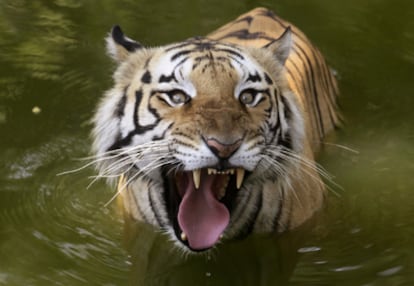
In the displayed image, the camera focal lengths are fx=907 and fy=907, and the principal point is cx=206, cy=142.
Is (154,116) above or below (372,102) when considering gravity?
above

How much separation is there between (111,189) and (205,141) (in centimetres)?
111

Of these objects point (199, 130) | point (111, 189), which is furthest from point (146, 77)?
point (111, 189)

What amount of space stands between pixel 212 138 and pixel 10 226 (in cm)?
112

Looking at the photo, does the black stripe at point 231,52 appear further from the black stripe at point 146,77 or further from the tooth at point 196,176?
the tooth at point 196,176

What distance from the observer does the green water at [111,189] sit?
10.3ft

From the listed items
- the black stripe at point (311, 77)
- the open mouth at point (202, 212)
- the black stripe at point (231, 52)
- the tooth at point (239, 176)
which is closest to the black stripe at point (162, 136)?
the open mouth at point (202, 212)

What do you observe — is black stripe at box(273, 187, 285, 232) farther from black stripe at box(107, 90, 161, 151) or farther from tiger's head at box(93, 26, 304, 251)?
black stripe at box(107, 90, 161, 151)

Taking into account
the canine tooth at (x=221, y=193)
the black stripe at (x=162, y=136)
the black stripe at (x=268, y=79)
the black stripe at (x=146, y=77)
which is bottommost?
the canine tooth at (x=221, y=193)

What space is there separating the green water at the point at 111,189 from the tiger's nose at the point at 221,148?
0.67m

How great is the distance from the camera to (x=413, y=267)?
3143 millimetres

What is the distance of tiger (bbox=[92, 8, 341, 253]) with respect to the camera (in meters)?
2.65

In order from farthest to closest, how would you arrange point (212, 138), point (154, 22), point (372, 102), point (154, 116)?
point (154, 22), point (372, 102), point (154, 116), point (212, 138)

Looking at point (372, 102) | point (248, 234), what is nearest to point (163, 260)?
point (248, 234)

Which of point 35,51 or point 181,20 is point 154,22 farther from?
point 35,51
